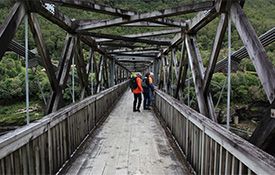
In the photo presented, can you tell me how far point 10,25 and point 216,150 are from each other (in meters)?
2.92

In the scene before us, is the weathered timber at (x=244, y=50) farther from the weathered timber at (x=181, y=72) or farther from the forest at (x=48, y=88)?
the forest at (x=48, y=88)

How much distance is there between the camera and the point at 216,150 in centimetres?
274

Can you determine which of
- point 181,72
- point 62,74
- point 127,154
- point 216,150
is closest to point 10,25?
point 62,74

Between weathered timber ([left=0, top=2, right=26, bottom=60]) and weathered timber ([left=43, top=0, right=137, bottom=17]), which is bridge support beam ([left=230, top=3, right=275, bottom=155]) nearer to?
weathered timber ([left=0, top=2, right=26, bottom=60])

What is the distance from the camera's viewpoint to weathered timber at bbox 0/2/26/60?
3.16m

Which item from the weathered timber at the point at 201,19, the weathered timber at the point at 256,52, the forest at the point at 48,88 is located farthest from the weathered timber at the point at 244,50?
the forest at the point at 48,88

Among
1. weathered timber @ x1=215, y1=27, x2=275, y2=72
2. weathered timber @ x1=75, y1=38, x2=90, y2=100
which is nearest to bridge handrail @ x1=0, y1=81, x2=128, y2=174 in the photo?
weathered timber @ x1=75, y1=38, x2=90, y2=100

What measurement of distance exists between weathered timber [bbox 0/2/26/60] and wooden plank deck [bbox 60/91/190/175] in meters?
1.93

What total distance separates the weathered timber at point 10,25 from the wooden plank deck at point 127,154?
6.32 feet

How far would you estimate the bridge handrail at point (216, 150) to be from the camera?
1.82m

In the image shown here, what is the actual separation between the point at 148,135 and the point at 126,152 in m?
1.48

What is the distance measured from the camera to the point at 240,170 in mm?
2078

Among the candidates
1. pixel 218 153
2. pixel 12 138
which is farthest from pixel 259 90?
pixel 12 138

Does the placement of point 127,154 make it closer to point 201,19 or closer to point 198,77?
point 198,77
